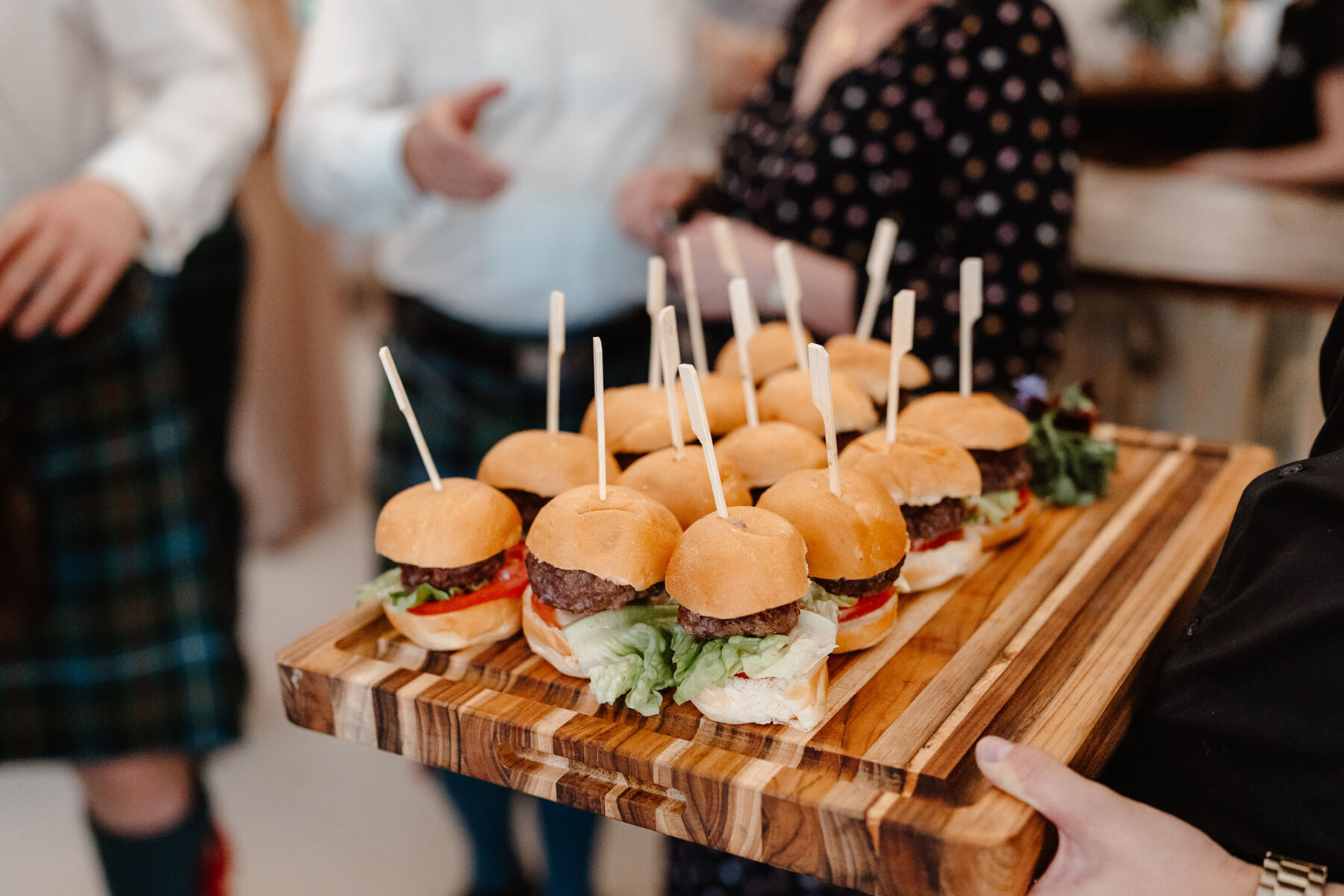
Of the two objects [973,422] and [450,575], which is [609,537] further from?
[973,422]

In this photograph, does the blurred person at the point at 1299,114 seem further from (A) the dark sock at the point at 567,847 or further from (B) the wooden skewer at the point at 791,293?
(A) the dark sock at the point at 567,847

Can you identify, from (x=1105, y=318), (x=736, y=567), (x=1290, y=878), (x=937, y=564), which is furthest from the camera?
(x=1105, y=318)

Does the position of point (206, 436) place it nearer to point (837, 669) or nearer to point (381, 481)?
point (381, 481)

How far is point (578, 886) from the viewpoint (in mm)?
2162

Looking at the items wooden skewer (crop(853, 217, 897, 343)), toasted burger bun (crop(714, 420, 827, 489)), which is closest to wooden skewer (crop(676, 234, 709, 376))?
toasted burger bun (crop(714, 420, 827, 489))

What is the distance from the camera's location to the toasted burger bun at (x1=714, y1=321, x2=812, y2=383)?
170 centimetres

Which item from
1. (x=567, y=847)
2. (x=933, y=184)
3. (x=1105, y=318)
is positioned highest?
(x=933, y=184)

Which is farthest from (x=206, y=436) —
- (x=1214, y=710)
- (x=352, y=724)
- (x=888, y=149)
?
(x=1214, y=710)

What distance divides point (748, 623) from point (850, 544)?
0.56 feet

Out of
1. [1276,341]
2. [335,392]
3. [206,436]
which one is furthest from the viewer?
[335,392]

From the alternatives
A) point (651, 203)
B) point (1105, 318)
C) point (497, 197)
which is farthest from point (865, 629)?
point (1105, 318)

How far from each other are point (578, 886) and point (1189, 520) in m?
1.40

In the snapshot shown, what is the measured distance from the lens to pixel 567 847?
2125 mm

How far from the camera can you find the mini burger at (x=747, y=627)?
106 cm
